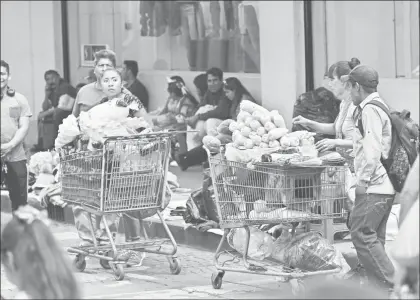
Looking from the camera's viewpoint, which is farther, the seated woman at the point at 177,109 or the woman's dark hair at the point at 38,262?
the seated woman at the point at 177,109

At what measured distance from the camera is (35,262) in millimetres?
5469

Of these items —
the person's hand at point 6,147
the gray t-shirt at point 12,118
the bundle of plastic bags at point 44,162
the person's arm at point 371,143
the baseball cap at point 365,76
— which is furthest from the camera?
the bundle of plastic bags at point 44,162

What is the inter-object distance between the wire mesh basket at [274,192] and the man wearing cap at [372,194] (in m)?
0.43

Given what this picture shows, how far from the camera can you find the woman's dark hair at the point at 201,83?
1745 cm

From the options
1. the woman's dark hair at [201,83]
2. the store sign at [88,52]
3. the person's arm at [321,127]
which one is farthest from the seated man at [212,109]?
the person's arm at [321,127]

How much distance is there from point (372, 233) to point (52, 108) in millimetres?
11371

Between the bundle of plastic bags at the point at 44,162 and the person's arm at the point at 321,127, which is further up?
the person's arm at the point at 321,127

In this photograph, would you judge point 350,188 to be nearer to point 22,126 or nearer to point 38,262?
point 22,126

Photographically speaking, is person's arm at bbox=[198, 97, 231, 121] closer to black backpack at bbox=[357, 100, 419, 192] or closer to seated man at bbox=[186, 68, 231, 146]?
seated man at bbox=[186, 68, 231, 146]

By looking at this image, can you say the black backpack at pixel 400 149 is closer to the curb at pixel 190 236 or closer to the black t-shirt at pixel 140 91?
the curb at pixel 190 236

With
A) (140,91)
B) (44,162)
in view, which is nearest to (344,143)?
(44,162)

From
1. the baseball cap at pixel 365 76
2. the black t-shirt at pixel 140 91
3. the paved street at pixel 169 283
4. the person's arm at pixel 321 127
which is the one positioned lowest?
the paved street at pixel 169 283

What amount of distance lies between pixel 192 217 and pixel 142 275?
4.76 feet

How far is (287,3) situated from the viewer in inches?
592
